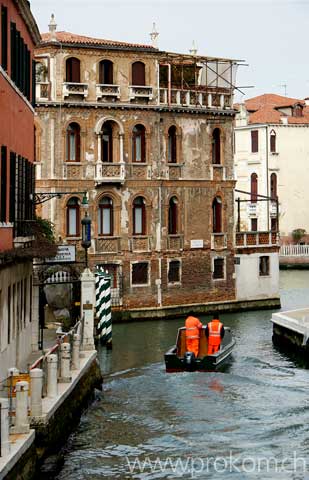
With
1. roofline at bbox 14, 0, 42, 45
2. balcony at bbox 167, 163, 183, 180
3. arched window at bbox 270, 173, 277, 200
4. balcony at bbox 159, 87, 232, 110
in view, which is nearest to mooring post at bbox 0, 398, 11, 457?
roofline at bbox 14, 0, 42, 45

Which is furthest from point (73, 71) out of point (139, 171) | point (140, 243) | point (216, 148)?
point (216, 148)

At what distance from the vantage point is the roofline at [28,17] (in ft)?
67.1

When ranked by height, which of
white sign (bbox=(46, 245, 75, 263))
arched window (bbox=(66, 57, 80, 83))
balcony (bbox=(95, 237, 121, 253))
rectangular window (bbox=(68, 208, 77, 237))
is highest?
arched window (bbox=(66, 57, 80, 83))

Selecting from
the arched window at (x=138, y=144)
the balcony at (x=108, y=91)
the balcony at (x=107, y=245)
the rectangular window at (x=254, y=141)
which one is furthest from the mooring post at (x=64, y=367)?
the rectangular window at (x=254, y=141)

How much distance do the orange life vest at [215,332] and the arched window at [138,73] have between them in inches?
558

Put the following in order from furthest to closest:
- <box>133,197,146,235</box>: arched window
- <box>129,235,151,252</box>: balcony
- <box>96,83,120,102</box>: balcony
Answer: <box>133,197,146,235</box>: arched window
<box>129,235,151,252</box>: balcony
<box>96,83,120,102</box>: balcony

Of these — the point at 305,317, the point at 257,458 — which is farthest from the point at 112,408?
the point at 305,317

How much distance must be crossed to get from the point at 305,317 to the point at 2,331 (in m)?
14.7

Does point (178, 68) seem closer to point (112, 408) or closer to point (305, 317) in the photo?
point (305, 317)

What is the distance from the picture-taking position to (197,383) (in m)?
24.2

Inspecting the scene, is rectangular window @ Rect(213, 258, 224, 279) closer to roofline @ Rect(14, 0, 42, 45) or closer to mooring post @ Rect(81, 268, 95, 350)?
mooring post @ Rect(81, 268, 95, 350)

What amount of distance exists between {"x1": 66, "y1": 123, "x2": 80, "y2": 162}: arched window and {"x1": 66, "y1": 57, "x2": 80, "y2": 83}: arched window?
1547mm

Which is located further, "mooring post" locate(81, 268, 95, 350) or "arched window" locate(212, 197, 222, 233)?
"arched window" locate(212, 197, 222, 233)

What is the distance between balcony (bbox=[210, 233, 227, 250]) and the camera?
41125mm
